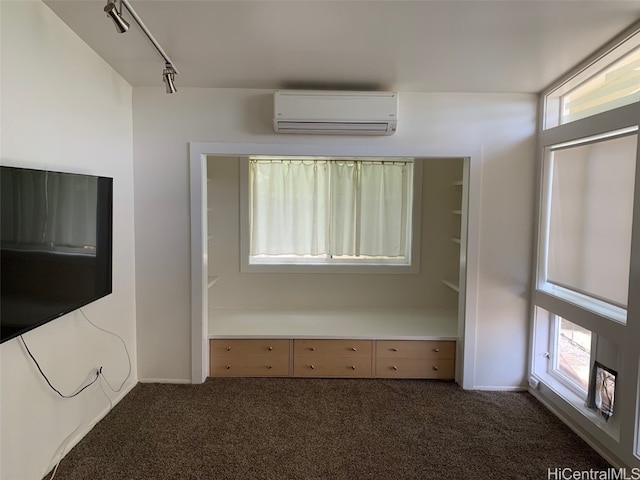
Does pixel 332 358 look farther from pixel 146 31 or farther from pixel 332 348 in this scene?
pixel 146 31

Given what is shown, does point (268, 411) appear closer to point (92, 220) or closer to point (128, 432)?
point (128, 432)

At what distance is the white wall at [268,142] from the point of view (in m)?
2.89

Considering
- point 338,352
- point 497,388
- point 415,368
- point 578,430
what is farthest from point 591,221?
point 338,352

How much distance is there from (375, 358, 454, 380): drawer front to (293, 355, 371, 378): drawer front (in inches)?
5.0

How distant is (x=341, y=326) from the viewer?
10.9 ft

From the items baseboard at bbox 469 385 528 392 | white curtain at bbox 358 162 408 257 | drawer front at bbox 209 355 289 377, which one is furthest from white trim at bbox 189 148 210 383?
baseboard at bbox 469 385 528 392

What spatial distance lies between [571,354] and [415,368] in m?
1.14

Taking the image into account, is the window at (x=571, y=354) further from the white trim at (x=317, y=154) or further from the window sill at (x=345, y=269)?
the window sill at (x=345, y=269)

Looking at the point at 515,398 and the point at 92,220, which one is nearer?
the point at 92,220

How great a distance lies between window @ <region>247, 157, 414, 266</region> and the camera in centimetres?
384

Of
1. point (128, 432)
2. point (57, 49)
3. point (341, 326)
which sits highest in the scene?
point (57, 49)

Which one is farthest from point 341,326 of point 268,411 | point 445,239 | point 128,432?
point 128,432

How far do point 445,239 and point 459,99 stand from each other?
1488mm

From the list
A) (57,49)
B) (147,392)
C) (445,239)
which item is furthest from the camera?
(445,239)
